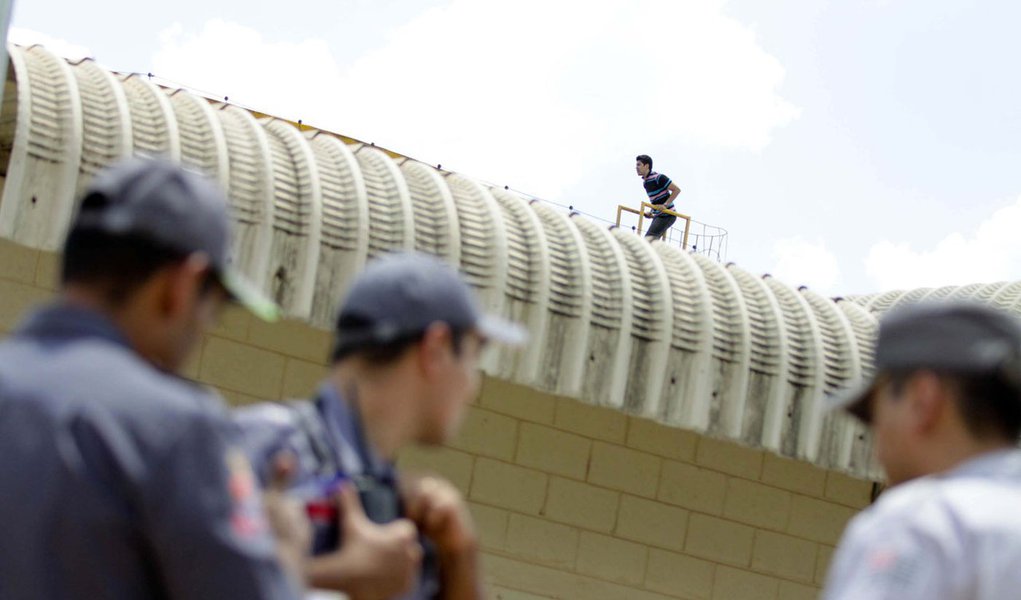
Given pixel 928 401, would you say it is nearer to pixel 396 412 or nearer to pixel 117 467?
pixel 396 412

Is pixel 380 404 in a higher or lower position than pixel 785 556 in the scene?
higher

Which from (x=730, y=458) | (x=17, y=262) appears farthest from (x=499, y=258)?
(x=730, y=458)

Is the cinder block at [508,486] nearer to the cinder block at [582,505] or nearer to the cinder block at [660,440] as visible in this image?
the cinder block at [582,505]

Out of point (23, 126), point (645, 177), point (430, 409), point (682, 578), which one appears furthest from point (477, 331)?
point (645, 177)

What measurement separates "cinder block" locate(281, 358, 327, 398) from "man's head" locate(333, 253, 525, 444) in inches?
182

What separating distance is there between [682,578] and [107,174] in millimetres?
6391

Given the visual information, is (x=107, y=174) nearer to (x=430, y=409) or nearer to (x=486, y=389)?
(x=430, y=409)

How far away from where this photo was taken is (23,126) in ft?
19.5

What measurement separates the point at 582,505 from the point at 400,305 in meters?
5.49

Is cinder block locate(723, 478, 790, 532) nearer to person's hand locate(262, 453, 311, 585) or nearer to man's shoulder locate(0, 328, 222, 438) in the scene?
person's hand locate(262, 453, 311, 585)

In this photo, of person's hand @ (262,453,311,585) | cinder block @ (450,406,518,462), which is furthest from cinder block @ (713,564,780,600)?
person's hand @ (262,453,311,585)

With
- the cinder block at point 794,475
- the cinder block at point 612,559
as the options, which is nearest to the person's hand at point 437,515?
the cinder block at point 612,559

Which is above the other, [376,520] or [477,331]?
[477,331]

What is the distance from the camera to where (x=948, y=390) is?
7.82 feet
